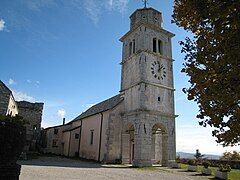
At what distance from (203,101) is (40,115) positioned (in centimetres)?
3212

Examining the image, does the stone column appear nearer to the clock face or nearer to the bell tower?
the bell tower

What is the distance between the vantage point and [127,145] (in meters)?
23.1

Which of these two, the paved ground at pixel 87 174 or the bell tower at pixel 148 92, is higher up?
the bell tower at pixel 148 92

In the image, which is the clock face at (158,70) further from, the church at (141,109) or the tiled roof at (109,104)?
the tiled roof at (109,104)

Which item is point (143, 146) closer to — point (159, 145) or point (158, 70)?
point (159, 145)

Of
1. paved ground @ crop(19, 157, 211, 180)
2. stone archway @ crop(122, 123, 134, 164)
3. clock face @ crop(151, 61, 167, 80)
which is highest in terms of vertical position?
clock face @ crop(151, 61, 167, 80)

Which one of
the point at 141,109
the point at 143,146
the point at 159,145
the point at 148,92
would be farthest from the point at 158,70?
the point at 143,146

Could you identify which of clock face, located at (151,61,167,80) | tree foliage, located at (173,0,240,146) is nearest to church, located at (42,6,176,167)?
clock face, located at (151,61,167,80)

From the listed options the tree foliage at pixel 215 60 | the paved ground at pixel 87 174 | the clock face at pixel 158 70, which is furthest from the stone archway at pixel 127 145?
the tree foliage at pixel 215 60

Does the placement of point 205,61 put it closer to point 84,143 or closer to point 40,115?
point 84,143

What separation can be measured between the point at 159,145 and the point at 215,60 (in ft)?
62.5

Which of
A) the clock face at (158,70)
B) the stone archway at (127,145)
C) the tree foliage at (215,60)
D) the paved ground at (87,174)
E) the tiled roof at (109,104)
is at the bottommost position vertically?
the paved ground at (87,174)

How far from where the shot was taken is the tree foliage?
17.7 ft

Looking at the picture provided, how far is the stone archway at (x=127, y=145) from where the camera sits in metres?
22.5
